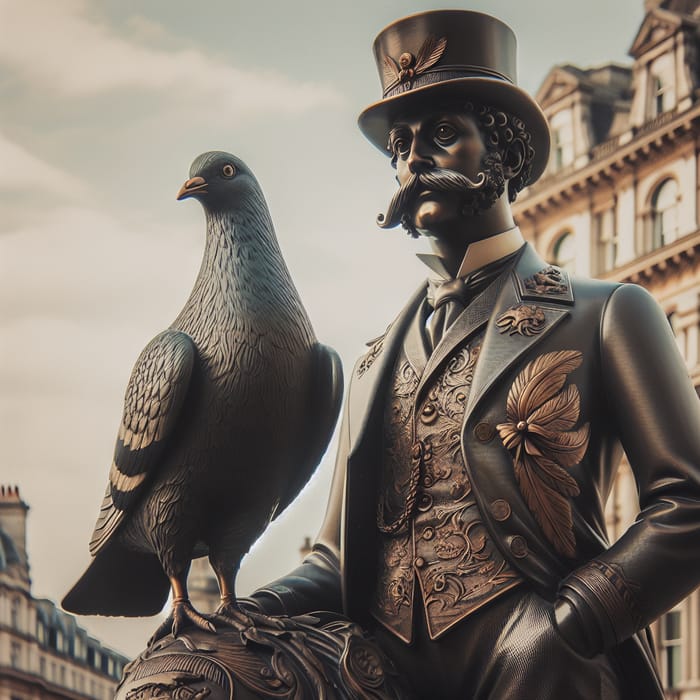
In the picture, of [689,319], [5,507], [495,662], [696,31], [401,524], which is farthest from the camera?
[5,507]

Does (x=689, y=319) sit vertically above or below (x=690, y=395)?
above

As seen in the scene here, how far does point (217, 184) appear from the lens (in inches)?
197

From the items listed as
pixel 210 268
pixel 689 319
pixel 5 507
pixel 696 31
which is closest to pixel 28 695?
pixel 5 507

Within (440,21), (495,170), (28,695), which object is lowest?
(495,170)

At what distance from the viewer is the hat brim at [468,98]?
189 inches

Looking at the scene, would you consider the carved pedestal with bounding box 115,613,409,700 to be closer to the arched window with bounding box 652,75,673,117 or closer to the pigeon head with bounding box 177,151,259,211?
the pigeon head with bounding box 177,151,259,211

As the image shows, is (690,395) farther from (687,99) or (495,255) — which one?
(687,99)

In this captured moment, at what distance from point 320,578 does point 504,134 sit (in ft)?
4.60

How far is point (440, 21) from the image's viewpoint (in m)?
4.88

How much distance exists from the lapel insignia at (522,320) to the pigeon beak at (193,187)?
97 centimetres

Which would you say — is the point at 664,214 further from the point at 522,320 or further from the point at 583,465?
the point at 583,465

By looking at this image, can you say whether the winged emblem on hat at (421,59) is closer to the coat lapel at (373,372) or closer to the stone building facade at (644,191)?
the coat lapel at (373,372)

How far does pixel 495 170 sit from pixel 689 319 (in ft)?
79.8

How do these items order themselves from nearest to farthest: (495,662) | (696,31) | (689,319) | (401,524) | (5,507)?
(495,662) → (401,524) → (689,319) → (696,31) → (5,507)
